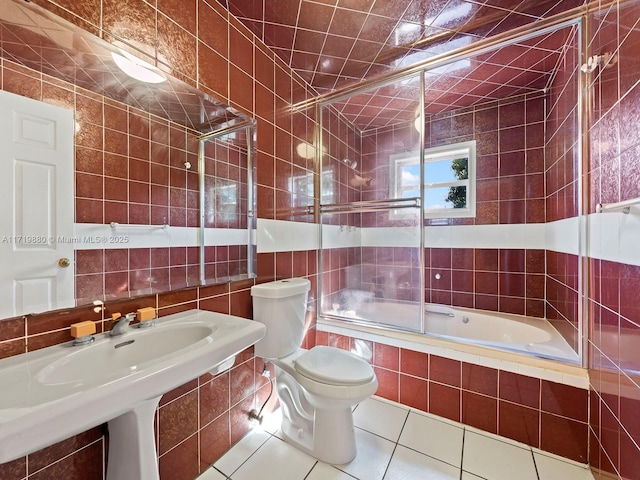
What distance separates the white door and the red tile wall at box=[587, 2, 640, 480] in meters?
2.02

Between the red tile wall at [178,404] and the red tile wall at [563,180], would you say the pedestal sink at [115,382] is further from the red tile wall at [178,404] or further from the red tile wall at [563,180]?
the red tile wall at [563,180]

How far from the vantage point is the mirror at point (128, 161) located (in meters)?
0.87

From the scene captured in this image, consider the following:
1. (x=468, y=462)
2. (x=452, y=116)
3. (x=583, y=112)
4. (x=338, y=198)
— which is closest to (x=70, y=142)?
(x=338, y=198)

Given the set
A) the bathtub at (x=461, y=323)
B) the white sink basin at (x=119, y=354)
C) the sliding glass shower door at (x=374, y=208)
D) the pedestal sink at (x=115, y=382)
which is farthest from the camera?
the sliding glass shower door at (x=374, y=208)

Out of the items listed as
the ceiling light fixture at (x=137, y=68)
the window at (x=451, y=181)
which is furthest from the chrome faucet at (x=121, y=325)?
the window at (x=451, y=181)

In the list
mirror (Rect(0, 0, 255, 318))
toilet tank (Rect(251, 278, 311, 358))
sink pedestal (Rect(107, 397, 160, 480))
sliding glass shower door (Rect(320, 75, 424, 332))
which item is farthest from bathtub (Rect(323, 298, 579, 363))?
sink pedestal (Rect(107, 397, 160, 480))

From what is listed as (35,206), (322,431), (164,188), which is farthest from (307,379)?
(35,206)

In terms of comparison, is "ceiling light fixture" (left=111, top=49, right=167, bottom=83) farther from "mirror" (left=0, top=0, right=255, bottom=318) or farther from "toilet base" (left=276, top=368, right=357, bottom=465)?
"toilet base" (left=276, top=368, right=357, bottom=465)

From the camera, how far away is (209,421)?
4.32ft

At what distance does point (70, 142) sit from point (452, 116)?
287cm

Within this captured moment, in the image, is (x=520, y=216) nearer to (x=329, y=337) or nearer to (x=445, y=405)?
(x=445, y=405)

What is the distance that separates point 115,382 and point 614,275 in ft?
5.91

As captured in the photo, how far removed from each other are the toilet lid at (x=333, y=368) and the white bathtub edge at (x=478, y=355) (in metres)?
0.39

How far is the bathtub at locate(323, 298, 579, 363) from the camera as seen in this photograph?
1766mm
